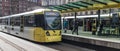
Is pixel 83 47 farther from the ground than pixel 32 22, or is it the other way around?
pixel 32 22

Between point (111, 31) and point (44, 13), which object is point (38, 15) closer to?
point (44, 13)

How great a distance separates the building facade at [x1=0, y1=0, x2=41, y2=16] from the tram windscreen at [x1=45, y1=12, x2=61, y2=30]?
291ft

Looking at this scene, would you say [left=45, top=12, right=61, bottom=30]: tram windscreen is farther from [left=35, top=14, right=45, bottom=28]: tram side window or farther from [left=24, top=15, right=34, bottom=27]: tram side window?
[left=24, top=15, right=34, bottom=27]: tram side window

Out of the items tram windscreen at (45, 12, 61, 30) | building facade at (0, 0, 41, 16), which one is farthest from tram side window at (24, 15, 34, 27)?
building facade at (0, 0, 41, 16)

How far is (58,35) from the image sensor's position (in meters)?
22.1

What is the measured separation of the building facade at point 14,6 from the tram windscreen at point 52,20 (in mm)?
88699

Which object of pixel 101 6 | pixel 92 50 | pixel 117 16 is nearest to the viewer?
pixel 92 50

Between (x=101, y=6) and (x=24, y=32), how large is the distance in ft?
31.8

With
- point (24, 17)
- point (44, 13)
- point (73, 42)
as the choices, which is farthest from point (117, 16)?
point (24, 17)

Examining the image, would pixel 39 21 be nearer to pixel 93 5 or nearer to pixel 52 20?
pixel 52 20

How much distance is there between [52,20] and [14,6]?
98496 millimetres

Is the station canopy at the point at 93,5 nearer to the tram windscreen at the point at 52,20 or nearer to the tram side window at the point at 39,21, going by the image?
the tram windscreen at the point at 52,20

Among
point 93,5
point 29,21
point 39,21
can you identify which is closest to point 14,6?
point 29,21

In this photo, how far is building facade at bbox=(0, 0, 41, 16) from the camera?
115875 millimetres
